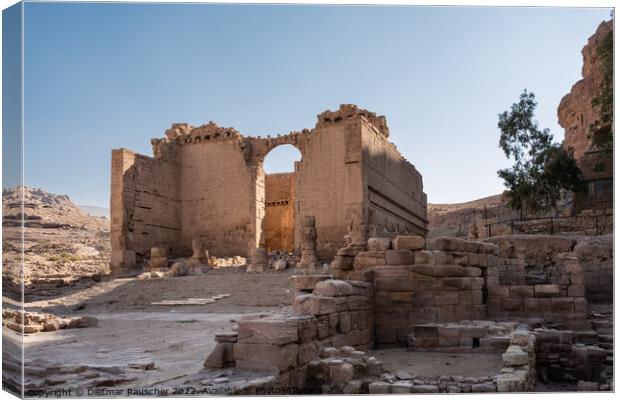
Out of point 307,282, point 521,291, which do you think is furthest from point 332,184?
point 307,282

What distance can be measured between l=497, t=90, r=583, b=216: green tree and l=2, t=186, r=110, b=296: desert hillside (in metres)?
16.2

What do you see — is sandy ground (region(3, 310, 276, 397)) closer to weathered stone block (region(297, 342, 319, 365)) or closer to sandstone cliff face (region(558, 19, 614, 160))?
weathered stone block (region(297, 342, 319, 365))

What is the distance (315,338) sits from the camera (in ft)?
22.7

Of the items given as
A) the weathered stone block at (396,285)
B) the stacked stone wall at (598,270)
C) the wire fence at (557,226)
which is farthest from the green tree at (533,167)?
the weathered stone block at (396,285)

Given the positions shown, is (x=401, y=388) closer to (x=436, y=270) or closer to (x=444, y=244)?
(x=436, y=270)

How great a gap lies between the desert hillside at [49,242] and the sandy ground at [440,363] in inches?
168

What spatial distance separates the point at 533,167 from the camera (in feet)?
76.5

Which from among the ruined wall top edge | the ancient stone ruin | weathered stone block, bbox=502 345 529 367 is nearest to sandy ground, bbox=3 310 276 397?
weathered stone block, bbox=502 345 529 367

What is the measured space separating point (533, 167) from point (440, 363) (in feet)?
57.9

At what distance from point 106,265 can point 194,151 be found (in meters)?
6.45

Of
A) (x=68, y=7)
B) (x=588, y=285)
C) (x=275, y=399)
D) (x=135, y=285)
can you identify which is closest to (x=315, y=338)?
(x=275, y=399)

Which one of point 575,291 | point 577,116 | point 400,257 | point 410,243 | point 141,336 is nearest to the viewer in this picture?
point 400,257

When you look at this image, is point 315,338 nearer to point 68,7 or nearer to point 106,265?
point 68,7

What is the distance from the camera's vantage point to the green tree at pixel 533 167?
74.7 feet
